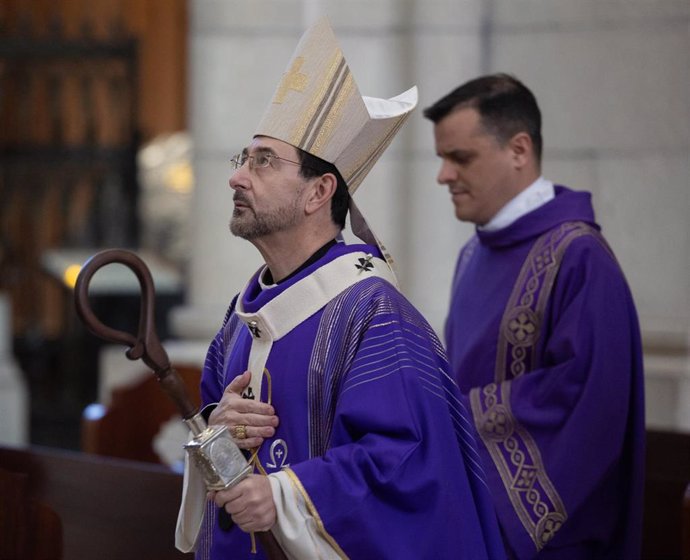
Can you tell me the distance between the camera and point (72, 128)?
11492mm

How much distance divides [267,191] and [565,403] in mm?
1145

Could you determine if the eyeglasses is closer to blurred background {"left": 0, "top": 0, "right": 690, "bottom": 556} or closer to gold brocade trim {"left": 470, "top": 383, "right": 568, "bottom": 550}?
gold brocade trim {"left": 470, "top": 383, "right": 568, "bottom": 550}

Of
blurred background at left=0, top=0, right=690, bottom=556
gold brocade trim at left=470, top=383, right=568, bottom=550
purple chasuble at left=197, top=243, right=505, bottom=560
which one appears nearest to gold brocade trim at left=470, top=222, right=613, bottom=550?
gold brocade trim at left=470, top=383, right=568, bottom=550

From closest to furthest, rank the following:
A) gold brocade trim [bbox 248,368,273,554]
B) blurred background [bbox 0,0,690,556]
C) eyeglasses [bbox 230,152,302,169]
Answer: gold brocade trim [bbox 248,368,273,554] < eyeglasses [bbox 230,152,302,169] < blurred background [bbox 0,0,690,556]

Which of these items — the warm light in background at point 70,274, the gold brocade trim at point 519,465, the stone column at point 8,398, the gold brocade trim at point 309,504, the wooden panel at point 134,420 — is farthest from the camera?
the warm light in background at point 70,274

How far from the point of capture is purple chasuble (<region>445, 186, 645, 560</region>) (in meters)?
3.36

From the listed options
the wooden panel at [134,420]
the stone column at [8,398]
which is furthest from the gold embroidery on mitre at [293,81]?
the stone column at [8,398]

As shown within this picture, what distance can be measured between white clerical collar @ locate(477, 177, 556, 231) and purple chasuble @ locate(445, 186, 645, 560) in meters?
0.10

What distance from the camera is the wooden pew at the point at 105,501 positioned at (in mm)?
3611

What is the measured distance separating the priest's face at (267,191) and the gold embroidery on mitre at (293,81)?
12 cm

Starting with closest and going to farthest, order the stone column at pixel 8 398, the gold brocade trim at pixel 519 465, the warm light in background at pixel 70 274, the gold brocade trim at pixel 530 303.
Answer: the gold brocade trim at pixel 519 465 → the gold brocade trim at pixel 530 303 → the stone column at pixel 8 398 → the warm light in background at pixel 70 274

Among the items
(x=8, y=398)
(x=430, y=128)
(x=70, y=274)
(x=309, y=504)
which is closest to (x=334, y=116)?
(x=309, y=504)

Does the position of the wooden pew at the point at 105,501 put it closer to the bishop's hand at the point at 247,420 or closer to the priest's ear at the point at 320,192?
the bishop's hand at the point at 247,420

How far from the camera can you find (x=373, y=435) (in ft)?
8.11
